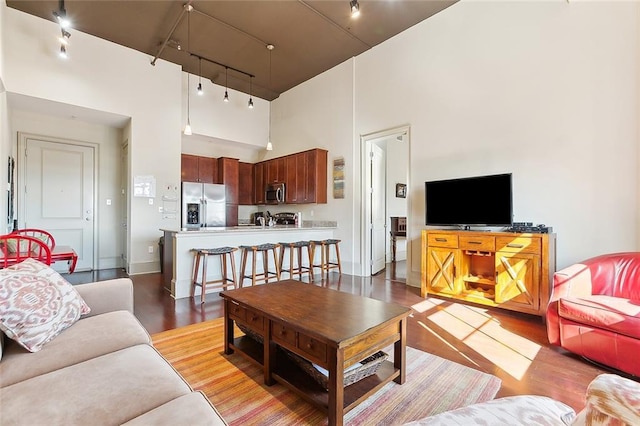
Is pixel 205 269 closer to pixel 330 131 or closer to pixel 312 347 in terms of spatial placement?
pixel 312 347

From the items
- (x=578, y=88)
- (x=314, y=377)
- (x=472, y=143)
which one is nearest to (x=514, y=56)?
(x=578, y=88)

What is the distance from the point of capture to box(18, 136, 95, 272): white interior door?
17.0ft

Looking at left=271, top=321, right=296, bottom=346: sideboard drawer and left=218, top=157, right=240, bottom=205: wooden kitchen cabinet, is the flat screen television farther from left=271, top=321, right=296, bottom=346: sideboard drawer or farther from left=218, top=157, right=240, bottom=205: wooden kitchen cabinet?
left=218, top=157, right=240, bottom=205: wooden kitchen cabinet

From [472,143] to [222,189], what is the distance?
512 cm

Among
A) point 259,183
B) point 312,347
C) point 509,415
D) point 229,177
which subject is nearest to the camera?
point 509,415

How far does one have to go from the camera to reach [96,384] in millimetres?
1110

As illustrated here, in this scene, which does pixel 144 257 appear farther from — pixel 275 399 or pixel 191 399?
pixel 191 399

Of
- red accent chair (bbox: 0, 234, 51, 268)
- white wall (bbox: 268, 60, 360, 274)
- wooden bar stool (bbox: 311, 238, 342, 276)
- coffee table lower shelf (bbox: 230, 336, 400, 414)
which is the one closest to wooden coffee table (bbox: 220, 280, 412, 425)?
coffee table lower shelf (bbox: 230, 336, 400, 414)

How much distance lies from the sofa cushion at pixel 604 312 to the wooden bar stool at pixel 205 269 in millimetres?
3556

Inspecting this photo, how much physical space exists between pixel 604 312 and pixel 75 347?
3298 millimetres

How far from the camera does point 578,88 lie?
10.4 ft

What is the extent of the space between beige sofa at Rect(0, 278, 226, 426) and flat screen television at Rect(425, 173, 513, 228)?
3582mm

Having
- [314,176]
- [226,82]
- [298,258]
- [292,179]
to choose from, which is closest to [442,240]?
[298,258]

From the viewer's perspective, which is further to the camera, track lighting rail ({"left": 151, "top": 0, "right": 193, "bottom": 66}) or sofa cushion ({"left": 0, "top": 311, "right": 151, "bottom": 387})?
track lighting rail ({"left": 151, "top": 0, "right": 193, "bottom": 66})
